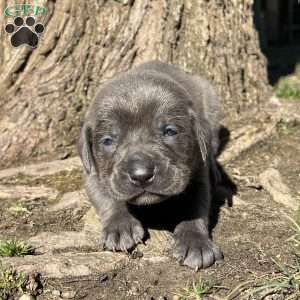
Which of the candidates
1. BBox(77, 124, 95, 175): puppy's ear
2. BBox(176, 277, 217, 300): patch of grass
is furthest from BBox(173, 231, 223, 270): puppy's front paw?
BBox(77, 124, 95, 175): puppy's ear

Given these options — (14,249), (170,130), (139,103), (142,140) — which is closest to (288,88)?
(170,130)

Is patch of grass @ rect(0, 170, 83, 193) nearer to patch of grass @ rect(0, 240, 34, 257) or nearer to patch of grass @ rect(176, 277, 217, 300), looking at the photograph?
patch of grass @ rect(0, 240, 34, 257)

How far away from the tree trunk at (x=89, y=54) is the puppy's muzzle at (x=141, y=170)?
203 cm

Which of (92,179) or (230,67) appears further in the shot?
(230,67)

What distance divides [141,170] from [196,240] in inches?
25.0

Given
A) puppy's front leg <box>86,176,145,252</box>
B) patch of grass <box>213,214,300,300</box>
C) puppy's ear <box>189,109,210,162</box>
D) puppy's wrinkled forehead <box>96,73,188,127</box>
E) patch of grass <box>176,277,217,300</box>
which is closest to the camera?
patch of grass <box>213,214,300,300</box>

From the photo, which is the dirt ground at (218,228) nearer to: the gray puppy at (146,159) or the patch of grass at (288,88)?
the gray puppy at (146,159)

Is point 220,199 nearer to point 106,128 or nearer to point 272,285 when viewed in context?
point 106,128

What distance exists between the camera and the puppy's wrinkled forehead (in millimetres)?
3939

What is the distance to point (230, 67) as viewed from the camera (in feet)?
20.4

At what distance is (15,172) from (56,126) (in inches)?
24.7

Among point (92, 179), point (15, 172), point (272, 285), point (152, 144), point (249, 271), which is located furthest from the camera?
point (15, 172)

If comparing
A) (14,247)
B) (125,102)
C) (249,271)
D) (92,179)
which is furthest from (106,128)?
(249,271)

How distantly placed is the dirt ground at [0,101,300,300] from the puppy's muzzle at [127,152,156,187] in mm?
542
